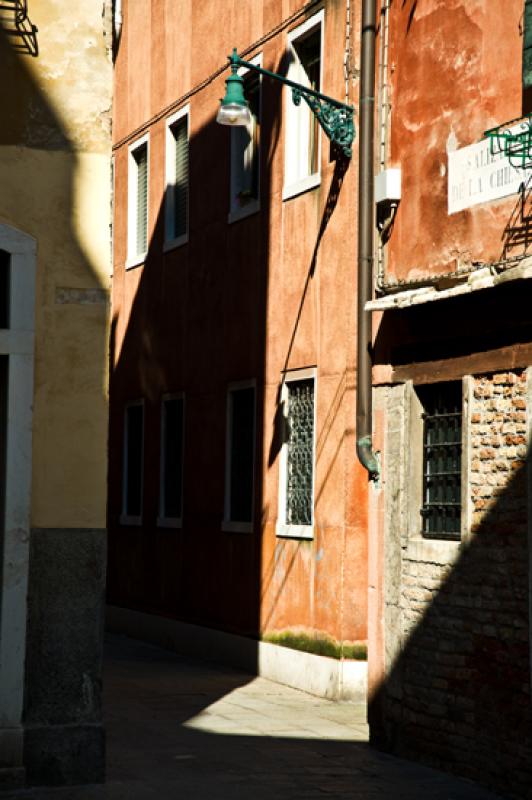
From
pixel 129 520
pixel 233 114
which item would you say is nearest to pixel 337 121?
pixel 233 114

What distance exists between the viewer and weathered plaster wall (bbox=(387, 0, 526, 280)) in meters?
11.4

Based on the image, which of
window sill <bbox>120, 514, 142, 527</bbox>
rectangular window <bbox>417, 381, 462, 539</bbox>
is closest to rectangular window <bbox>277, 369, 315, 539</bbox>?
rectangular window <bbox>417, 381, 462, 539</bbox>

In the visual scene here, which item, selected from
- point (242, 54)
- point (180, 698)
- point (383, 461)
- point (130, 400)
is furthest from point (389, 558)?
point (130, 400)

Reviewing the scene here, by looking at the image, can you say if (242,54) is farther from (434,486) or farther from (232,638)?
(434,486)

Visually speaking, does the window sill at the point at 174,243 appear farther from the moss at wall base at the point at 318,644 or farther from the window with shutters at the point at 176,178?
the moss at wall base at the point at 318,644

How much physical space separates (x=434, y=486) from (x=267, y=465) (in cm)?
538

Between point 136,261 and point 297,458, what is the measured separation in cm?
680

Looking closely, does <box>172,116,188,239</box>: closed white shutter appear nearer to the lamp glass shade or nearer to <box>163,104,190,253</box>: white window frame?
<box>163,104,190,253</box>: white window frame

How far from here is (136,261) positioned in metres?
23.1

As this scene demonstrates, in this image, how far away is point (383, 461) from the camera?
13.1 m

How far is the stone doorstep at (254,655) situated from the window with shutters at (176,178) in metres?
4.94

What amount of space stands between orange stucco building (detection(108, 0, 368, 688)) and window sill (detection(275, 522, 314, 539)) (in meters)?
0.03

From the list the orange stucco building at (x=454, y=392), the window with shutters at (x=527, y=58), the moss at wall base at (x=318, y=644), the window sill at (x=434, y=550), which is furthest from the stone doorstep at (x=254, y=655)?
the window with shutters at (x=527, y=58)

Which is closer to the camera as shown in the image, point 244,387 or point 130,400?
point 244,387
